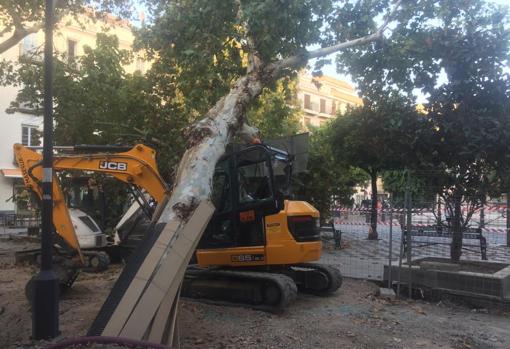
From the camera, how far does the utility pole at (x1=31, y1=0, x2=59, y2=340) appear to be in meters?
5.91

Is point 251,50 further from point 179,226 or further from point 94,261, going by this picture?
point 94,261

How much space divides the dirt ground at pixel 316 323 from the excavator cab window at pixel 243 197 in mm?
1148

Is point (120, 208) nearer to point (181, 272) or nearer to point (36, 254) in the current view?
point (36, 254)

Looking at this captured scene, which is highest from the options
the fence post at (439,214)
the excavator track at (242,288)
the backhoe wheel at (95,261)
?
the fence post at (439,214)

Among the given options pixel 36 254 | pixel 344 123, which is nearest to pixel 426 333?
pixel 36 254

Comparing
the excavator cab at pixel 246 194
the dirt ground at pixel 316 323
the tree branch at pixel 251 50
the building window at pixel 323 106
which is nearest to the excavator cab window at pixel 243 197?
the excavator cab at pixel 246 194

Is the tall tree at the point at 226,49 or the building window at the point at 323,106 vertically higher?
the building window at the point at 323,106

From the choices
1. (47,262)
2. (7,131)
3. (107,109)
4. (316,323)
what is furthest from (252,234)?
(7,131)

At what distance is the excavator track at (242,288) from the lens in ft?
25.4

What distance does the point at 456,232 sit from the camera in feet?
31.5

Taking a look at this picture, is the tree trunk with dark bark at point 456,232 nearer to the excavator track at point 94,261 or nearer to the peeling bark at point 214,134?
the peeling bark at point 214,134

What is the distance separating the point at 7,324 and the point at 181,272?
2989mm

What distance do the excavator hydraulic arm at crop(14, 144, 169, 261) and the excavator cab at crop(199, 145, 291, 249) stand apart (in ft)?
3.38

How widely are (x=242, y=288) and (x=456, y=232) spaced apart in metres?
4.22
